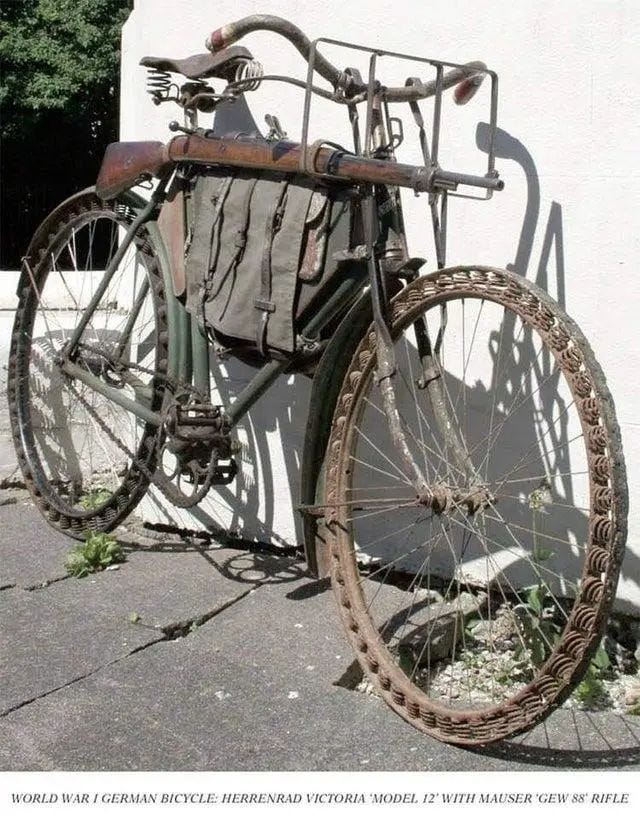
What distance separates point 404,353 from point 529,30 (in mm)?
1064

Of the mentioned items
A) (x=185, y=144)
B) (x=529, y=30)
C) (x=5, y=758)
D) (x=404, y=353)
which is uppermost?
(x=529, y=30)

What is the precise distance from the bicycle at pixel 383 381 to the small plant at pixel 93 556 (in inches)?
3.7

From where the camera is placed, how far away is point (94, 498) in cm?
460

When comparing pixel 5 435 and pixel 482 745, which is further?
pixel 5 435

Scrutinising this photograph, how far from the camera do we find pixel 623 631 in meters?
3.52

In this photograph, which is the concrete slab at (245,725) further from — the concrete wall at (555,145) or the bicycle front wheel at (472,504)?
the concrete wall at (555,145)

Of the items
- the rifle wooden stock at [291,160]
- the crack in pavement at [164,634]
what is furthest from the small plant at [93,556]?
the rifle wooden stock at [291,160]

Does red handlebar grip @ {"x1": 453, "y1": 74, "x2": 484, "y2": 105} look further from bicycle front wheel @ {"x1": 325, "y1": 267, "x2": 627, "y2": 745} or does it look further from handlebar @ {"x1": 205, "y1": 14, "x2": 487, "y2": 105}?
bicycle front wheel @ {"x1": 325, "y1": 267, "x2": 627, "y2": 745}

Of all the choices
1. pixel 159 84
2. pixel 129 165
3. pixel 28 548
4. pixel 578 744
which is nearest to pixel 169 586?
pixel 28 548

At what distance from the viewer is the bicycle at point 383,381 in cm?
285

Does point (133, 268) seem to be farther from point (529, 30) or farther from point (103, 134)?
point (103, 134)

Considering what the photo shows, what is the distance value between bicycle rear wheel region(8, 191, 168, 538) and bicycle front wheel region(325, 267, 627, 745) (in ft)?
2.75

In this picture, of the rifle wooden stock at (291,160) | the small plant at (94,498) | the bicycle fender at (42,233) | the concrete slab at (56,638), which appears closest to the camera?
the rifle wooden stock at (291,160)

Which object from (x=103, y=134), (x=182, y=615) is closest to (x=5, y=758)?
(x=182, y=615)
